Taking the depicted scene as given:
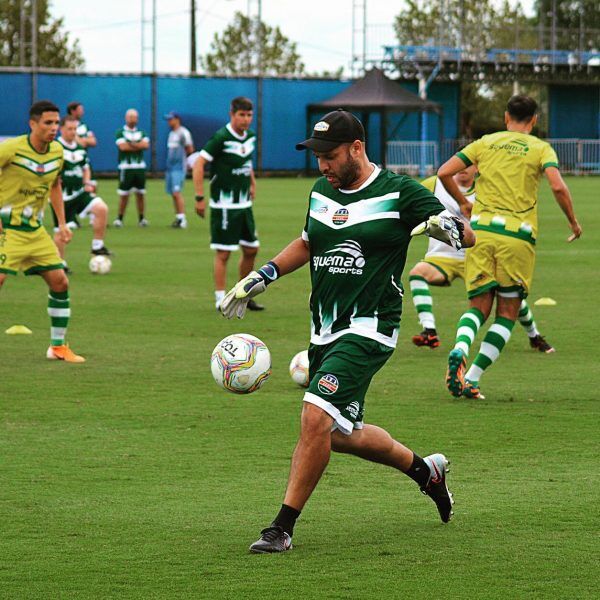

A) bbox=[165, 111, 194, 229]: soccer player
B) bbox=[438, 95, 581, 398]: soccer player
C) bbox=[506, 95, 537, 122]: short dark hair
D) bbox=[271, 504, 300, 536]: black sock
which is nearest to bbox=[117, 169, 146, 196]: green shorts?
bbox=[165, 111, 194, 229]: soccer player

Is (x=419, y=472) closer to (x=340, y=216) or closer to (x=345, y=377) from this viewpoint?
(x=345, y=377)

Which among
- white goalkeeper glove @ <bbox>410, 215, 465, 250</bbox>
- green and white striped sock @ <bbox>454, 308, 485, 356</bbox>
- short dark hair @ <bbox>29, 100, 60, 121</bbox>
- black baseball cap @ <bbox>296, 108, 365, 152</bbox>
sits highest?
short dark hair @ <bbox>29, 100, 60, 121</bbox>

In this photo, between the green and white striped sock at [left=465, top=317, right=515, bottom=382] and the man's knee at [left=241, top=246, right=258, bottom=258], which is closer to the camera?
the green and white striped sock at [left=465, top=317, right=515, bottom=382]

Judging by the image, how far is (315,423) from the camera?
19.7 ft

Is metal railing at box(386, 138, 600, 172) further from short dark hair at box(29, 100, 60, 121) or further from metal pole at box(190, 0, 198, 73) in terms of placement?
short dark hair at box(29, 100, 60, 121)

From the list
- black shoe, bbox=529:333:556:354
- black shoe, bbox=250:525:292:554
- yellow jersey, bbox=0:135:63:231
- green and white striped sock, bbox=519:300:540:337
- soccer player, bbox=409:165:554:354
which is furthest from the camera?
soccer player, bbox=409:165:554:354

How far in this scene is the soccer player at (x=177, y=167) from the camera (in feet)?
90.0

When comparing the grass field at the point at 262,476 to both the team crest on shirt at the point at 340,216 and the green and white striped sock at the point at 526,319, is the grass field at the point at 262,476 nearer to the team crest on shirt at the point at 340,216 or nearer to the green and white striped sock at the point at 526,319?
the green and white striped sock at the point at 526,319

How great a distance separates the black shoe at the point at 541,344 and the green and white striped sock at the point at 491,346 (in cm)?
222

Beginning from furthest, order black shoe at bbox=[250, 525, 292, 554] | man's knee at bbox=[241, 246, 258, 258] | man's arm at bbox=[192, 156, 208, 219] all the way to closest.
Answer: man's knee at bbox=[241, 246, 258, 258]
man's arm at bbox=[192, 156, 208, 219]
black shoe at bbox=[250, 525, 292, 554]

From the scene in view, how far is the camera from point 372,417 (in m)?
9.20

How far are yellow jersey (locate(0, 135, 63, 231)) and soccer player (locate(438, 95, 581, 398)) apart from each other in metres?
3.39

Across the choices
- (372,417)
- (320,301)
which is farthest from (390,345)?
(372,417)

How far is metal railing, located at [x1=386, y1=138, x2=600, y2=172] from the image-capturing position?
51438mm
